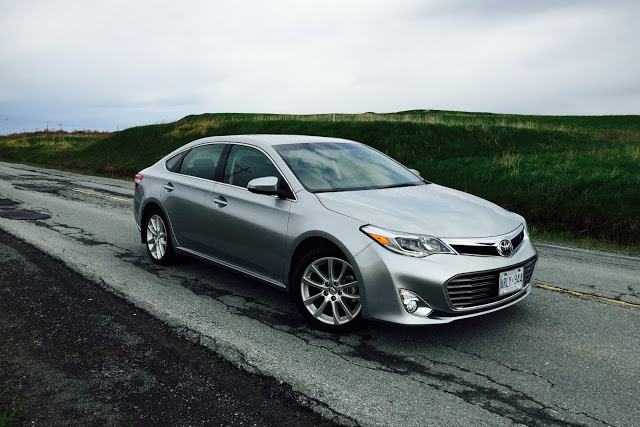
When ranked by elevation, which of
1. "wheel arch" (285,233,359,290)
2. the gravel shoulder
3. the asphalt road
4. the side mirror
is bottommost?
the gravel shoulder

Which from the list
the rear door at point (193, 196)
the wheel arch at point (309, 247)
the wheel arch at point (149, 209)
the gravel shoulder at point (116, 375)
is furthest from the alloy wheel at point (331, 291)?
the wheel arch at point (149, 209)

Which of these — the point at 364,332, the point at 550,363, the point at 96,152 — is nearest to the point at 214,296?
the point at 364,332

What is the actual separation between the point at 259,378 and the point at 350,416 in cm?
78

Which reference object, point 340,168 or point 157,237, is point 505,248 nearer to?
point 340,168

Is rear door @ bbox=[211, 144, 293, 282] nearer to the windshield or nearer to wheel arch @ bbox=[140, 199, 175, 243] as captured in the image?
the windshield

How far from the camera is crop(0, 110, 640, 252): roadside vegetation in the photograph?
12.2 meters

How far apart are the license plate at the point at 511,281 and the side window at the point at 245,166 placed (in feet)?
7.24

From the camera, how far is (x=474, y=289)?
4102 mm

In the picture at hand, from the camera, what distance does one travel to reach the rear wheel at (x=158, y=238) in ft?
21.6

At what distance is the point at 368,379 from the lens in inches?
146

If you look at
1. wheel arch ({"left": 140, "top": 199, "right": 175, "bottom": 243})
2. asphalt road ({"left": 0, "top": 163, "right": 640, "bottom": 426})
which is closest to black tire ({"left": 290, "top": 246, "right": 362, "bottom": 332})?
asphalt road ({"left": 0, "top": 163, "right": 640, "bottom": 426})

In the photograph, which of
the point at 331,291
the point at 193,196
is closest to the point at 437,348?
the point at 331,291

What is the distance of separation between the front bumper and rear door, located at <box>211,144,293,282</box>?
0.98 meters

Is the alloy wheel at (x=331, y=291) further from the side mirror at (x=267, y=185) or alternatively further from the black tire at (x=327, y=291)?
the side mirror at (x=267, y=185)
